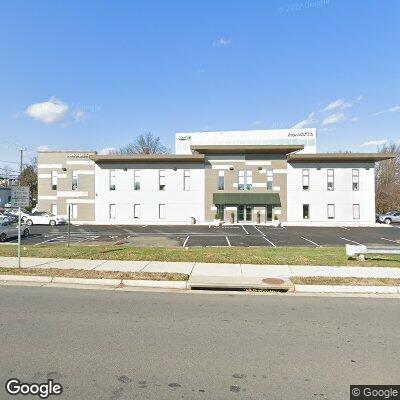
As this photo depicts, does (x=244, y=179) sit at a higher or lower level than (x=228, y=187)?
higher

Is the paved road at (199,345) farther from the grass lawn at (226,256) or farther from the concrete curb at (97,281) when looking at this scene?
the grass lawn at (226,256)

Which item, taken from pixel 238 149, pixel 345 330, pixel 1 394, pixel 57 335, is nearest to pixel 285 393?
pixel 345 330

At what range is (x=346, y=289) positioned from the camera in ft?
25.8

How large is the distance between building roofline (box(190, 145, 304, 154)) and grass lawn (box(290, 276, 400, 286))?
28.9m

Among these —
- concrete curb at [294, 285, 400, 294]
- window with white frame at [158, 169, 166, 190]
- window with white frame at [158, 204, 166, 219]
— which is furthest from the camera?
window with white frame at [158, 169, 166, 190]

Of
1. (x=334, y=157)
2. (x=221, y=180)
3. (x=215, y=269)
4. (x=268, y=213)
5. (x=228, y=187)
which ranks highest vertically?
Answer: (x=334, y=157)

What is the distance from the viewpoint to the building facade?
36.6 metres

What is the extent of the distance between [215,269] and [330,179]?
31.6 m

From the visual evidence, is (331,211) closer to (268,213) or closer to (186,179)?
(268,213)

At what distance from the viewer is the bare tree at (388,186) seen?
50.3 meters

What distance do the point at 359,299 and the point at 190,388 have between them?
5.34 meters

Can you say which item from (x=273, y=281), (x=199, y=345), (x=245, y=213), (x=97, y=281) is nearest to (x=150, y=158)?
(x=245, y=213)

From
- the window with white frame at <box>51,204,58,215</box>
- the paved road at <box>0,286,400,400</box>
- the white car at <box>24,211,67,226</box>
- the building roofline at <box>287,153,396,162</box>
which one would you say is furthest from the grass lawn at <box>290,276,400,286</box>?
the window with white frame at <box>51,204,58,215</box>

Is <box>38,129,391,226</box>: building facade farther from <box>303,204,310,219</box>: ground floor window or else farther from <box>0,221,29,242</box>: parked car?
<box>0,221,29,242</box>: parked car
